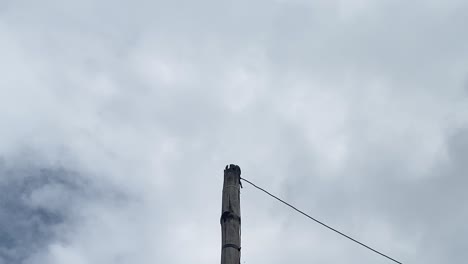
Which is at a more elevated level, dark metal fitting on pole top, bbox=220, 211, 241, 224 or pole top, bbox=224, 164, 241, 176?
pole top, bbox=224, 164, 241, 176

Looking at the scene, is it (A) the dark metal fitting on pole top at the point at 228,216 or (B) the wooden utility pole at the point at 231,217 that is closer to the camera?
(B) the wooden utility pole at the point at 231,217

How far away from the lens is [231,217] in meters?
7.75

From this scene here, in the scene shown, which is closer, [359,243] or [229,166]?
[229,166]

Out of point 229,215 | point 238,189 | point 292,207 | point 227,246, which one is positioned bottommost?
point 227,246

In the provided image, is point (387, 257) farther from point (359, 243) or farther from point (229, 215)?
point (229, 215)

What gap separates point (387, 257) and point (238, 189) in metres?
3.96

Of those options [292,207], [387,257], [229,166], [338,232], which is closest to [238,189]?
[229,166]

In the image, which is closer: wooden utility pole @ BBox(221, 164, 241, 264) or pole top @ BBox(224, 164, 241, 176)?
wooden utility pole @ BBox(221, 164, 241, 264)

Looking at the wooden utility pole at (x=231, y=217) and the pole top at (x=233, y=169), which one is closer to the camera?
the wooden utility pole at (x=231, y=217)

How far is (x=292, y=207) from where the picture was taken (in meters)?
9.98

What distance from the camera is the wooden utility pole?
7.28 meters

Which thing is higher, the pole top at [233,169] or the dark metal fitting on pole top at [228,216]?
the pole top at [233,169]

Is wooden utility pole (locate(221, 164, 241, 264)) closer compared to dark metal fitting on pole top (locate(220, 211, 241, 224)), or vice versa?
wooden utility pole (locate(221, 164, 241, 264))

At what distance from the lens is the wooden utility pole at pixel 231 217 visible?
23.9ft
